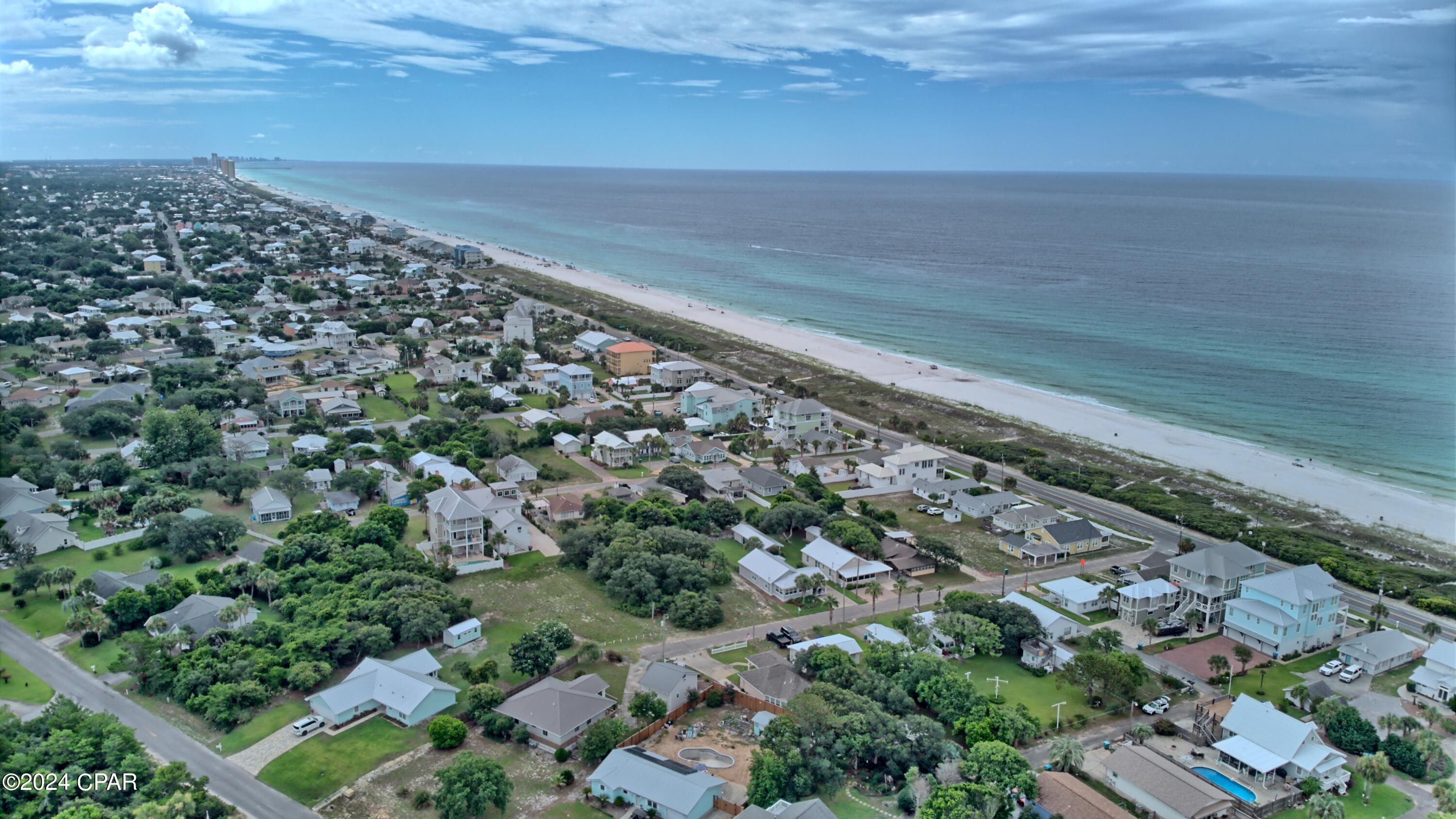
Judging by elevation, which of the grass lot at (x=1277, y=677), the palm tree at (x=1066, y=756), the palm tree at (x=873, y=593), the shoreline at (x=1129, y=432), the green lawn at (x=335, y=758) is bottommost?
the green lawn at (x=335, y=758)

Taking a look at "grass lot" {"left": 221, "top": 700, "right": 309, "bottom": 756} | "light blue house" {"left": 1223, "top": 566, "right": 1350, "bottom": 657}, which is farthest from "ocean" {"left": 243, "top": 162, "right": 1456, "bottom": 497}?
"grass lot" {"left": 221, "top": 700, "right": 309, "bottom": 756}

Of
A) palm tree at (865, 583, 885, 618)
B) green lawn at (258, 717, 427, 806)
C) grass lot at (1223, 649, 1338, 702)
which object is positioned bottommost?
green lawn at (258, 717, 427, 806)

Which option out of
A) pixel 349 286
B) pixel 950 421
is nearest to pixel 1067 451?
pixel 950 421

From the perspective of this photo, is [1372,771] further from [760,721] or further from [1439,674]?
[760,721]

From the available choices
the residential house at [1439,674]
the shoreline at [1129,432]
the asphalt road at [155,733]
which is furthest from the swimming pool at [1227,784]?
the shoreline at [1129,432]

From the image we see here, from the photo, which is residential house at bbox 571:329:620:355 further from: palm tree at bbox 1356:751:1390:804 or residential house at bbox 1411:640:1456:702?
palm tree at bbox 1356:751:1390:804

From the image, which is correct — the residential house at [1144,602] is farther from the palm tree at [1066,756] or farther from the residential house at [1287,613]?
the palm tree at [1066,756]

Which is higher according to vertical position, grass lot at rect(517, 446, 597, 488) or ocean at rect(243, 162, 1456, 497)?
ocean at rect(243, 162, 1456, 497)
